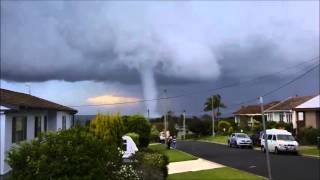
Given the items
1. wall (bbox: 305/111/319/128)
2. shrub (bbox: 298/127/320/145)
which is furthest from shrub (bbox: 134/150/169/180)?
wall (bbox: 305/111/319/128)

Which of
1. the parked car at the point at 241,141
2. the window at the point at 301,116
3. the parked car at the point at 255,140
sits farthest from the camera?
the window at the point at 301,116

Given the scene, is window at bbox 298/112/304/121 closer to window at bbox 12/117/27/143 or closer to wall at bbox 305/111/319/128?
wall at bbox 305/111/319/128

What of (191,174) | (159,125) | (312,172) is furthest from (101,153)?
(159,125)

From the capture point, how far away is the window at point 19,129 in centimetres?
2336

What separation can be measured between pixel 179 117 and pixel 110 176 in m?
113

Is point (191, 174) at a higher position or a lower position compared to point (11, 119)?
lower

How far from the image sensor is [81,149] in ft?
41.7

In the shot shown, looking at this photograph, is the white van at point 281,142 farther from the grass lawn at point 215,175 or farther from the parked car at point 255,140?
the grass lawn at point 215,175

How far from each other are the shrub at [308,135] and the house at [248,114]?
35.0 m

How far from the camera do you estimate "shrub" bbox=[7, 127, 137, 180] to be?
12406 mm

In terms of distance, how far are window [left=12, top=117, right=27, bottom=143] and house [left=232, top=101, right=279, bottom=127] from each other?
222 feet

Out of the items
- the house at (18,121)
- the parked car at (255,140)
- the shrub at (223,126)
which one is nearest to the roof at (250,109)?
the shrub at (223,126)

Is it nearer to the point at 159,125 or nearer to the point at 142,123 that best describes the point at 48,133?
the point at 142,123

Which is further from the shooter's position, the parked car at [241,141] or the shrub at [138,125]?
the parked car at [241,141]
